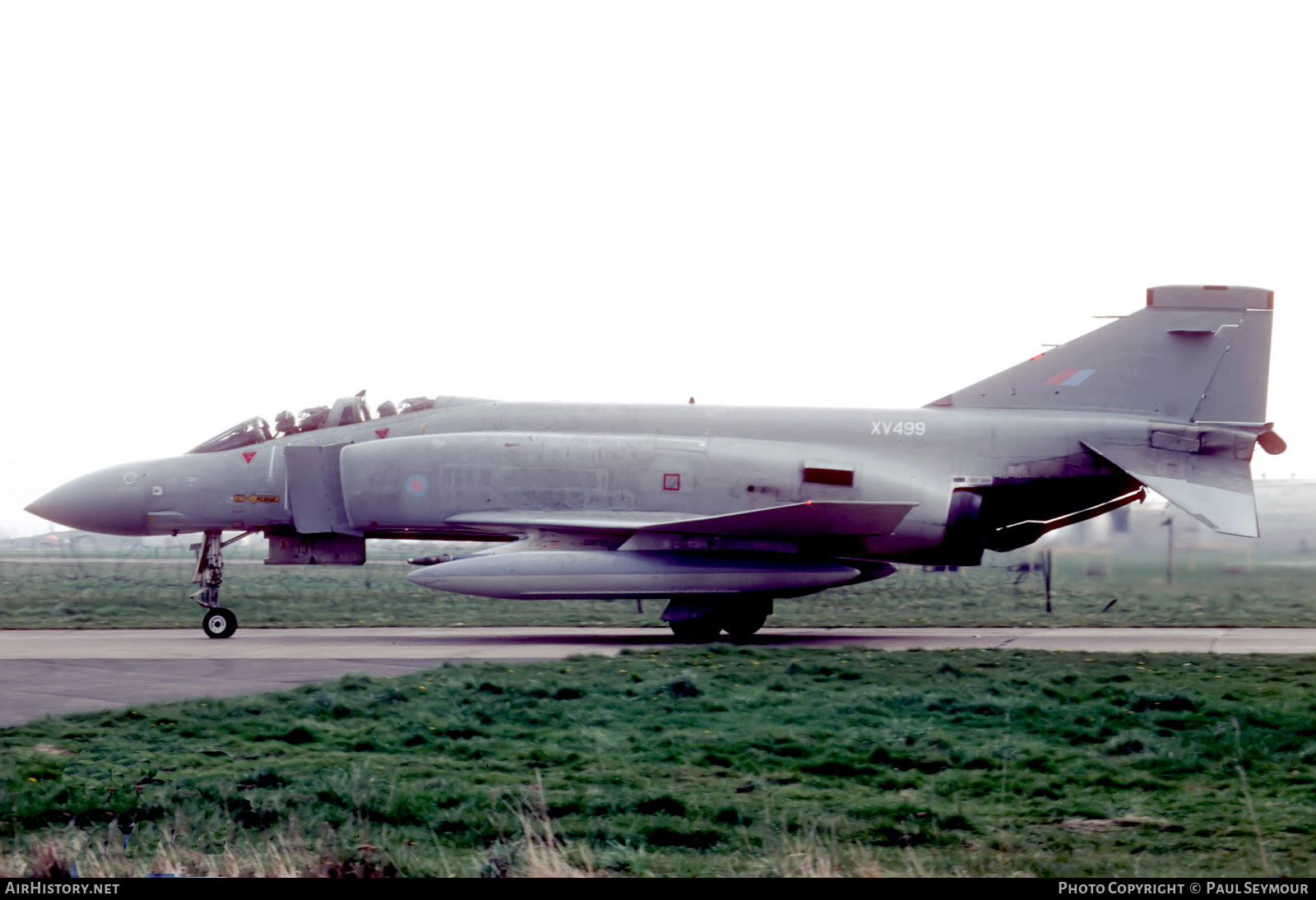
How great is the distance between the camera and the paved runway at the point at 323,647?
38.0 feet

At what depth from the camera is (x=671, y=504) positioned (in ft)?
58.5

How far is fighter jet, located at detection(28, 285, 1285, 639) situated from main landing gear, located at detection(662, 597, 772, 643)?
4cm

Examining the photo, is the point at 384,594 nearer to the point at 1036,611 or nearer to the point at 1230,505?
the point at 1036,611

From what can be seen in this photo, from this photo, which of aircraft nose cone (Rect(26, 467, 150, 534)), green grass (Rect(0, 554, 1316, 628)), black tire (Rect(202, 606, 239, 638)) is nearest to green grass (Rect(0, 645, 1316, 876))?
black tire (Rect(202, 606, 239, 638))

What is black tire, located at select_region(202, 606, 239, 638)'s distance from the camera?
17.9m

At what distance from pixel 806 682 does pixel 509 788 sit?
504 cm

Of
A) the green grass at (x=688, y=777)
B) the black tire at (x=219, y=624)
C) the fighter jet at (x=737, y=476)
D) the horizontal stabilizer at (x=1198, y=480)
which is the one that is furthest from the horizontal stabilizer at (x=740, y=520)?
the green grass at (x=688, y=777)

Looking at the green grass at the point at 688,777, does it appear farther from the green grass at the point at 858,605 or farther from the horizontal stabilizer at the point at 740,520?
the green grass at the point at 858,605

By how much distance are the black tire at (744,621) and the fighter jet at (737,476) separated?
41 millimetres

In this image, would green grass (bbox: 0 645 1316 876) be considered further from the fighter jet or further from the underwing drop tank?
the fighter jet

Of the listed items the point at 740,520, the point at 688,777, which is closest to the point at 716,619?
the point at 740,520

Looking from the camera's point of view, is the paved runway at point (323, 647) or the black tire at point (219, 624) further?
the black tire at point (219, 624)

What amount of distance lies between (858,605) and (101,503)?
1485 centimetres

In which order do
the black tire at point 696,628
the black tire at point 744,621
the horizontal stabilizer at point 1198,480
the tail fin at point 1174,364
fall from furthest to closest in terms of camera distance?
1. the tail fin at point 1174,364
2. the black tire at point 744,621
3. the black tire at point 696,628
4. the horizontal stabilizer at point 1198,480
